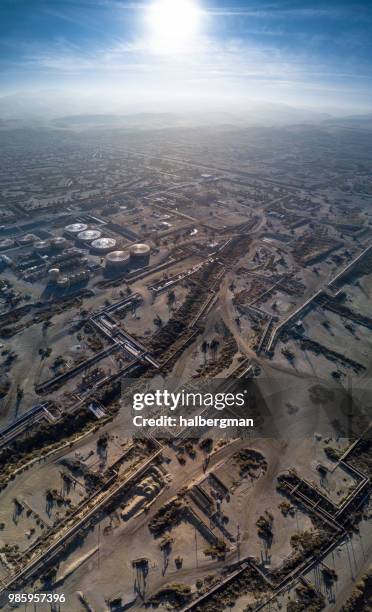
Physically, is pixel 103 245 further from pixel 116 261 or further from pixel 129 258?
pixel 116 261

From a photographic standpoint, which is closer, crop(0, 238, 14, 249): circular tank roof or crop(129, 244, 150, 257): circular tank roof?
crop(129, 244, 150, 257): circular tank roof

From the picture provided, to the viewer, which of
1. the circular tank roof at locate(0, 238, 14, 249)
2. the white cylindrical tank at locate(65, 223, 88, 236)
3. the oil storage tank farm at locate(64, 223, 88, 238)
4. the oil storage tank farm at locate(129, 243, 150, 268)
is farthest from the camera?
the white cylindrical tank at locate(65, 223, 88, 236)

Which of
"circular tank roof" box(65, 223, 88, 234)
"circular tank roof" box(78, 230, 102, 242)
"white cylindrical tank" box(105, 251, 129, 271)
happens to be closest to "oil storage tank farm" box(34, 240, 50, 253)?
"circular tank roof" box(78, 230, 102, 242)

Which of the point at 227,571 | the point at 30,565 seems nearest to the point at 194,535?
the point at 227,571

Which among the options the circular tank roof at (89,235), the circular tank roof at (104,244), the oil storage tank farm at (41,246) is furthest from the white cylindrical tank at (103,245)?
the oil storage tank farm at (41,246)

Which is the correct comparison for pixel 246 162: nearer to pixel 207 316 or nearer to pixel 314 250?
pixel 314 250

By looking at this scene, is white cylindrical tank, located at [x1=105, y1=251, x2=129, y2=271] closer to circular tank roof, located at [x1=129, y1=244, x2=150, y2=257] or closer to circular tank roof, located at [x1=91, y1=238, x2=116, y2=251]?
circular tank roof, located at [x1=129, y1=244, x2=150, y2=257]

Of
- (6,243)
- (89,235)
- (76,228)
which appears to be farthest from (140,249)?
(6,243)

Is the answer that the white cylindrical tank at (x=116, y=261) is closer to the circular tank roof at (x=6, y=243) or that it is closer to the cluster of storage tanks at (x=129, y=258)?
the cluster of storage tanks at (x=129, y=258)

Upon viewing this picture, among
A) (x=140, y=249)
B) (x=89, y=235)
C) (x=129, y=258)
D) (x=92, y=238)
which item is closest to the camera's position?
(x=129, y=258)
